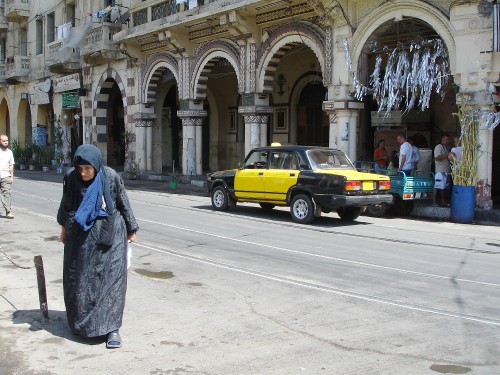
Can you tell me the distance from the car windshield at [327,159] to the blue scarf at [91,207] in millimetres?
8668

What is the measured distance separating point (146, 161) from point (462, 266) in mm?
20597

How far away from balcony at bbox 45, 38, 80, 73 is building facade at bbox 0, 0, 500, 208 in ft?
0.29

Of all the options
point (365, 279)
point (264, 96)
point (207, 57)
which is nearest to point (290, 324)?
point (365, 279)

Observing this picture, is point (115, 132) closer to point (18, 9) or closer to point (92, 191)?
point (18, 9)

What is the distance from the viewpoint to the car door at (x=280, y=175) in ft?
44.8

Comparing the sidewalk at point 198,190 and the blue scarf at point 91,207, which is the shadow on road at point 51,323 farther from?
the sidewalk at point 198,190

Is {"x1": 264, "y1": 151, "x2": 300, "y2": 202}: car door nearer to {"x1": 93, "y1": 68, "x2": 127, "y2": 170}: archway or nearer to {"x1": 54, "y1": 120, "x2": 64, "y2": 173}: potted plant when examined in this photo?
{"x1": 93, "y1": 68, "x2": 127, "y2": 170}: archway

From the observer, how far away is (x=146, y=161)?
91.2 feet

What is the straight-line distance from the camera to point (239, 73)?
21359 millimetres

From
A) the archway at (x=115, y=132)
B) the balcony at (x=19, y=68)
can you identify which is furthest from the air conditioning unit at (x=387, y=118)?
the balcony at (x=19, y=68)

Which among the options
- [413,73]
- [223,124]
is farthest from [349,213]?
[223,124]

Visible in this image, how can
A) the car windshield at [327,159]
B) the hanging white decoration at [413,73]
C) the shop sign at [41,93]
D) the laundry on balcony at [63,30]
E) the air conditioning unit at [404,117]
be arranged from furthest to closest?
the shop sign at [41,93] → the laundry on balcony at [63,30] → the air conditioning unit at [404,117] → the hanging white decoration at [413,73] → the car windshield at [327,159]

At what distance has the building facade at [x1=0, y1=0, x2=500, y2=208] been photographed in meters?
15.2

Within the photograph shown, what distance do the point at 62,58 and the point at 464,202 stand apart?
936 inches
